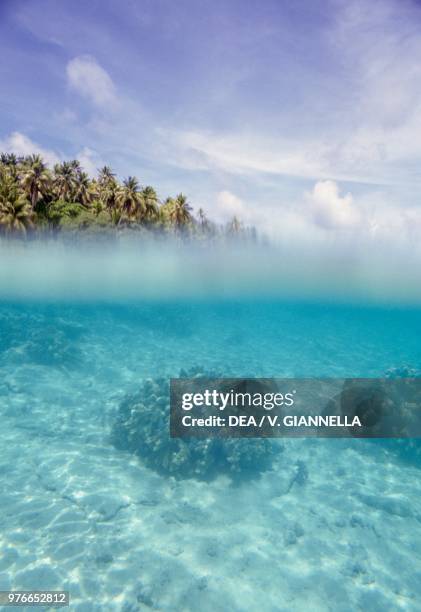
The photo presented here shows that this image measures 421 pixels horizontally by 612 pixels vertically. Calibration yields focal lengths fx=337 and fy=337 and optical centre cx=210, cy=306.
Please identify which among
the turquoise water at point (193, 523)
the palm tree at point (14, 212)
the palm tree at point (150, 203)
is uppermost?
the palm tree at point (150, 203)

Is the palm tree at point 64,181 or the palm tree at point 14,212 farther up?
the palm tree at point 64,181

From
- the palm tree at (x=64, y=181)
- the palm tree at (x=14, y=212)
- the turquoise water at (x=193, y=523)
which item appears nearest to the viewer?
the turquoise water at (x=193, y=523)

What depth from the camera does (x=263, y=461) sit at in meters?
11.3

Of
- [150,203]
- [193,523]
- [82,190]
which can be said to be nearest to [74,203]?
[82,190]

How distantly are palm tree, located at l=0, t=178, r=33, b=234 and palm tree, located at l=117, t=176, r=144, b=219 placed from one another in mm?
11837

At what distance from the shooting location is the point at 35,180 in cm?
3953

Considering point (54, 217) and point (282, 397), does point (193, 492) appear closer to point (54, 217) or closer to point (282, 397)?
point (282, 397)

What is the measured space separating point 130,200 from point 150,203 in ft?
9.38

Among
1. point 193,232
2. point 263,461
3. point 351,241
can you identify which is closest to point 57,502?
point 263,461

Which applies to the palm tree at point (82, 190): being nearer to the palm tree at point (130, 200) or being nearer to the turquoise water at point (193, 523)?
the palm tree at point (130, 200)

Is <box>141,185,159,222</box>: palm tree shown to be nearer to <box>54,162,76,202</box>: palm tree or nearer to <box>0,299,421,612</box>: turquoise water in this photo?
<box>54,162,76,202</box>: palm tree

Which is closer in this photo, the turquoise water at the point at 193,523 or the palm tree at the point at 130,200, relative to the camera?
the turquoise water at the point at 193,523

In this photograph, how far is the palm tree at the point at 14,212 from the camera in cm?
3444

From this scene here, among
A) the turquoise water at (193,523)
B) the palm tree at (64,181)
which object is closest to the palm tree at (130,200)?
the palm tree at (64,181)
